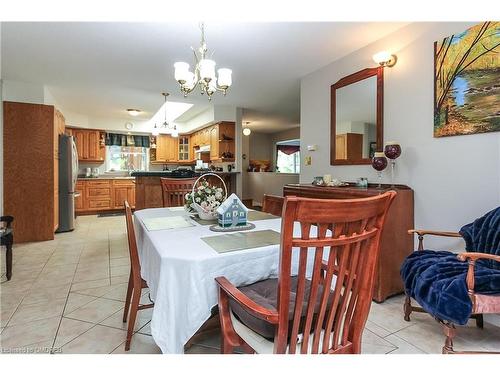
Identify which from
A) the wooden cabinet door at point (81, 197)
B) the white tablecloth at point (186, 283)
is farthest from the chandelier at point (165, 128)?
the white tablecloth at point (186, 283)

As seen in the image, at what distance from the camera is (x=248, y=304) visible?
0.95 m

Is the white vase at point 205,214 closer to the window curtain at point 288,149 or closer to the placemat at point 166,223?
the placemat at point 166,223

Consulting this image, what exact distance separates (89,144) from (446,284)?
24.8ft

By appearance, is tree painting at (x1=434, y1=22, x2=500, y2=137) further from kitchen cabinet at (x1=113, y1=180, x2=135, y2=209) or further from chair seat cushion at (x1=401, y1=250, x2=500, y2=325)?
kitchen cabinet at (x1=113, y1=180, x2=135, y2=209)

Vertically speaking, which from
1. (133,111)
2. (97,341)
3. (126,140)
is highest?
(133,111)

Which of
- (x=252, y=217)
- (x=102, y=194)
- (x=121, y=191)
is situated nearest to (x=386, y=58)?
(x=252, y=217)

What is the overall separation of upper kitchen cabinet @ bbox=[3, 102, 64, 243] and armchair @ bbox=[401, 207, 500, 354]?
474cm

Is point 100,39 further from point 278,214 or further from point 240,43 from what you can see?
point 278,214

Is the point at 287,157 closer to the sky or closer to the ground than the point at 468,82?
closer to the sky

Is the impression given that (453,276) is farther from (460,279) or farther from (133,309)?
(133,309)

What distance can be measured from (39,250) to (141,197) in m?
1.46

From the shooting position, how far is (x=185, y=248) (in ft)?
4.08
